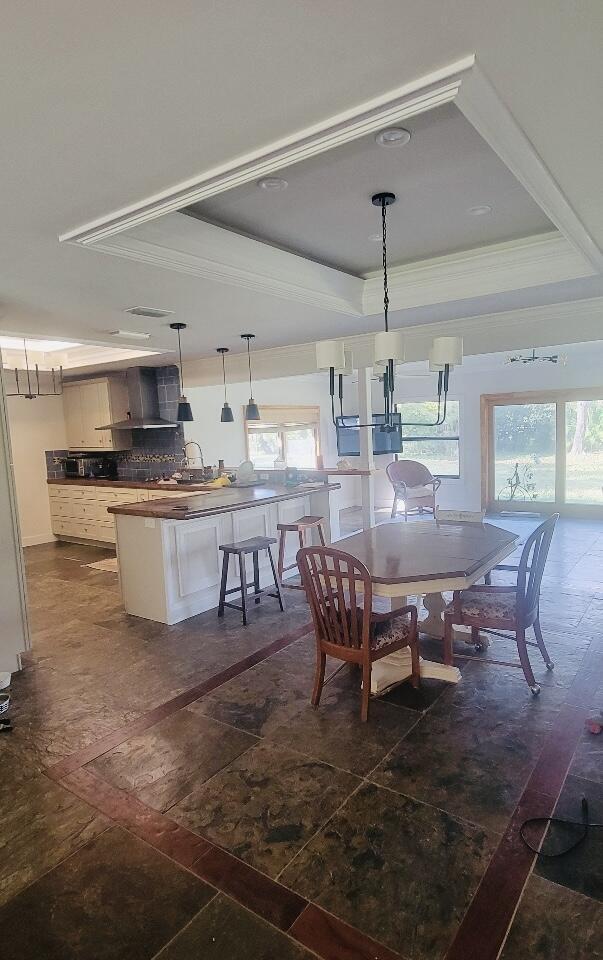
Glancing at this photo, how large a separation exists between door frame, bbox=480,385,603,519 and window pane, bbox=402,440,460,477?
1.77ft

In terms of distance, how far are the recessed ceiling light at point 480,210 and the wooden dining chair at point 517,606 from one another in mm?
1677

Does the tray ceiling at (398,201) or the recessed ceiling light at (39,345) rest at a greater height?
the recessed ceiling light at (39,345)

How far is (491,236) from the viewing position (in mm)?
3127

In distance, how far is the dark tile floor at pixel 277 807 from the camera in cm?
167

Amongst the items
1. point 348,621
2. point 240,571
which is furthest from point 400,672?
point 240,571

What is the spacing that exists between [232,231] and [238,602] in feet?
10.4

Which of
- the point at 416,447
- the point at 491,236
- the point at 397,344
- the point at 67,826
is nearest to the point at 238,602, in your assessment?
the point at 67,826

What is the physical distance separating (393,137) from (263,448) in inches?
266

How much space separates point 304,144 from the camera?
165cm

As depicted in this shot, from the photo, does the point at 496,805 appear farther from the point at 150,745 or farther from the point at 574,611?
the point at 574,611

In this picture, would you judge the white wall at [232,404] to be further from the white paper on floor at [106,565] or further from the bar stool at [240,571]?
the bar stool at [240,571]

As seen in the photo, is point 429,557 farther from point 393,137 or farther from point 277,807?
point 393,137

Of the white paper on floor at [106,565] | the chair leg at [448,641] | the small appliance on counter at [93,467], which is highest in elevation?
the small appliance on counter at [93,467]

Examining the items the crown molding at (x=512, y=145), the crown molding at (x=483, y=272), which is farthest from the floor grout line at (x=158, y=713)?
the crown molding at (x=512, y=145)
